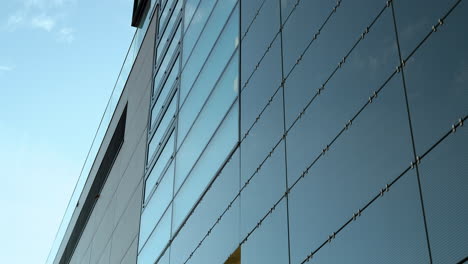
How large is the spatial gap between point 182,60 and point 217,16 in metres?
3.54

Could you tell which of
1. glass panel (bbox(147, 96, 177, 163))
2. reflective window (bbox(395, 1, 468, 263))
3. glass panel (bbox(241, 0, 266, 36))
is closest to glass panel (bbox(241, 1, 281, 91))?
glass panel (bbox(241, 0, 266, 36))

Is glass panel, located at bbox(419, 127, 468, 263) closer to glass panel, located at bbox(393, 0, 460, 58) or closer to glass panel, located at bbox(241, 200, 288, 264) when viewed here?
glass panel, located at bbox(393, 0, 460, 58)

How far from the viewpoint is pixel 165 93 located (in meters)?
22.8

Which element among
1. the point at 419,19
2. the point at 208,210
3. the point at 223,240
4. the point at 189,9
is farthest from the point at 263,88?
the point at 189,9

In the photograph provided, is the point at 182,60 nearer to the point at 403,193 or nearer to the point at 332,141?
the point at 332,141

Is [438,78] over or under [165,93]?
under

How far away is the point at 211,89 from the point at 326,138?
7455 millimetres

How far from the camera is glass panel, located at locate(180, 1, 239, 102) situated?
17.7 metres

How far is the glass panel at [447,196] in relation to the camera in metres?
7.20

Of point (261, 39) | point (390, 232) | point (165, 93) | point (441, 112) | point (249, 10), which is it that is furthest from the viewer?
point (165, 93)

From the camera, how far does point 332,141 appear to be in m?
10.1

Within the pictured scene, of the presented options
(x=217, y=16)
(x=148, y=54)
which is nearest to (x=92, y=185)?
(x=148, y=54)

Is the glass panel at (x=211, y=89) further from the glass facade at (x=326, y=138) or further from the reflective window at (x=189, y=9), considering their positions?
the reflective window at (x=189, y=9)

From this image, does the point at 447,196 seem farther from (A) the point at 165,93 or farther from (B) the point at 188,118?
(A) the point at 165,93
